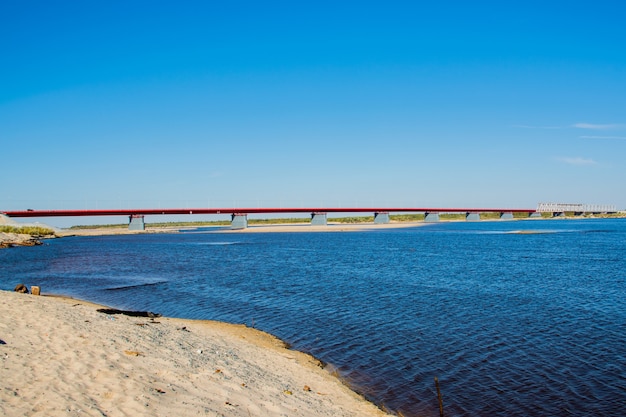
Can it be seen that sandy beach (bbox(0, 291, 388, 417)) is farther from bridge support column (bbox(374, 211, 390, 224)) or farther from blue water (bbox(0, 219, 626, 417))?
bridge support column (bbox(374, 211, 390, 224))

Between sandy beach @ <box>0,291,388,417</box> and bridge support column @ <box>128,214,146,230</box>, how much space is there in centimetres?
13568

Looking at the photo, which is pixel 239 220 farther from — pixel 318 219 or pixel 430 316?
pixel 430 316

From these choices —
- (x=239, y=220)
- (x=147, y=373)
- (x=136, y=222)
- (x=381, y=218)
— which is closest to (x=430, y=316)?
(x=147, y=373)

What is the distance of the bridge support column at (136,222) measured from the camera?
14488 cm

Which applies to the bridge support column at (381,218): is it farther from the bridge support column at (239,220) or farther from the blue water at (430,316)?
the blue water at (430,316)

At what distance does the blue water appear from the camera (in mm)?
13422

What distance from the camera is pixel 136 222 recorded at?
147875 millimetres

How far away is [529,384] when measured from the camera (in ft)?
45.5

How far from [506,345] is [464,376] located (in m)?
4.39

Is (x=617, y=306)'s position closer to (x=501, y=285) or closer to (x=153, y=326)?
(x=501, y=285)

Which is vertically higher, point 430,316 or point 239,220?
point 239,220

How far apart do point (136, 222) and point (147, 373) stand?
147 meters

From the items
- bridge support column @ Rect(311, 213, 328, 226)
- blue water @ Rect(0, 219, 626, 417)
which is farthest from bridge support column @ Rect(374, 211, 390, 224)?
blue water @ Rect(0, 219, 626, 417)

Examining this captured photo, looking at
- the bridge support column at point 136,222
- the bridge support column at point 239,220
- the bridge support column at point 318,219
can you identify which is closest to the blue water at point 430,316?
the bridge support column at point 136,222
